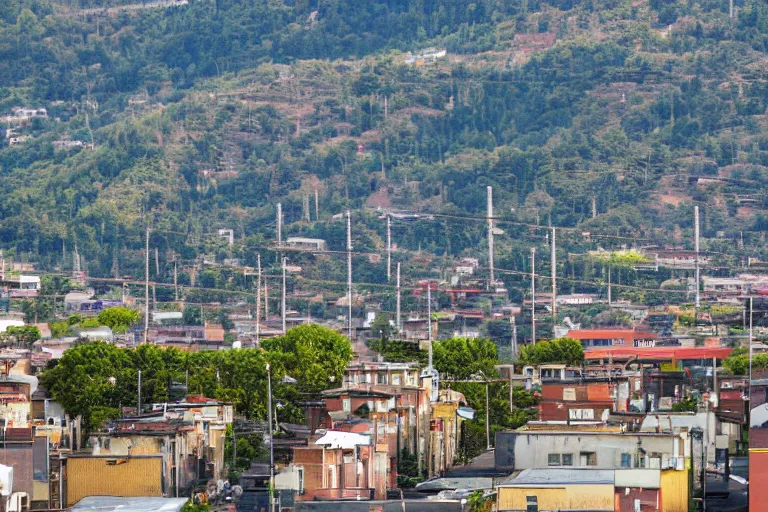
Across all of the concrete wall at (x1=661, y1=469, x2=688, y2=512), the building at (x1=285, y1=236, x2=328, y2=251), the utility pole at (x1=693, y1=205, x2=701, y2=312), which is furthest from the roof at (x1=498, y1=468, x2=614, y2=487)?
the building at (x1=285, y1=236, x2=328, y2=251)

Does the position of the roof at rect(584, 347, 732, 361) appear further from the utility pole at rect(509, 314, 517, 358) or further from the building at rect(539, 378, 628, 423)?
the building at rect(539, 378, 628, 423)

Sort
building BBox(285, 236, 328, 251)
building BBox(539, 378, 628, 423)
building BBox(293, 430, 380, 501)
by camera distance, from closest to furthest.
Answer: building BBox(293, 430, 380, 501), building BBox(539, 378, 628, 423), building BBox(285, 236, 328, 251)

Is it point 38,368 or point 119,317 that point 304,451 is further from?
point 119,317

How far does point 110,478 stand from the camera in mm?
50125

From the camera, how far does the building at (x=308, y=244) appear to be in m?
186

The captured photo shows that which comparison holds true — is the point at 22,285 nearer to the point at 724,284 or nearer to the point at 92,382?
the point at 724,284

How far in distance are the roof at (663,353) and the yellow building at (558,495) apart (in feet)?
195

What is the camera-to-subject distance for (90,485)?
1962 inches

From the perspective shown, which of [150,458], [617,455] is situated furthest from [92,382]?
[617,455]

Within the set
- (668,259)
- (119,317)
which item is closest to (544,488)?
(119,317)

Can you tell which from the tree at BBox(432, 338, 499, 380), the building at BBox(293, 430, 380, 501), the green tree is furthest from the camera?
the green tree

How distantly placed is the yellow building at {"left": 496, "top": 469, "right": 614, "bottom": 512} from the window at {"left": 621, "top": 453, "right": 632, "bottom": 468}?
4.89 meters

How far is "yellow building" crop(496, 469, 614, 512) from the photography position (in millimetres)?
43500

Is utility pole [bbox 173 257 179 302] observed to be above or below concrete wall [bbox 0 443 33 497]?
above
